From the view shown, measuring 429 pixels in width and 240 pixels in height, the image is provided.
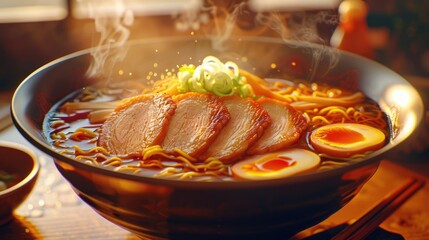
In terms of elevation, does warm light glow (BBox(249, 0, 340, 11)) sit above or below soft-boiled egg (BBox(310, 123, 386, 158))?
above

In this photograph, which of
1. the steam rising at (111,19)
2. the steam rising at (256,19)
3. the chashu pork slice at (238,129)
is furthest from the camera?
the steam rising at (256,19)

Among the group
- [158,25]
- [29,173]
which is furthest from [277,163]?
[158,25]

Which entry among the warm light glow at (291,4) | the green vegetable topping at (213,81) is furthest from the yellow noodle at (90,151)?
the warm light glow at (291,4)

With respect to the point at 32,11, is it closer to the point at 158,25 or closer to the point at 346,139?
the point at 158,25

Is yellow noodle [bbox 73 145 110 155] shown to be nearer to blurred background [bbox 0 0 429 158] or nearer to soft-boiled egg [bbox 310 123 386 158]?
soft-boiled egg [bbox 310 123 386 158]

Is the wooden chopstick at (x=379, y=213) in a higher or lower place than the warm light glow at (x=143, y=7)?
lower

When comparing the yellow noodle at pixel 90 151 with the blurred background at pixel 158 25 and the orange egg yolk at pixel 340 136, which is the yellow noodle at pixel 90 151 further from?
the blurred background at pixel 158 25

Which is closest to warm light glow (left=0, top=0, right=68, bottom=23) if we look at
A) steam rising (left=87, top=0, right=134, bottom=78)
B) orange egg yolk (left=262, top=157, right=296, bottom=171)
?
steam rising (left=87, top=0, right=134, bottom=78)
